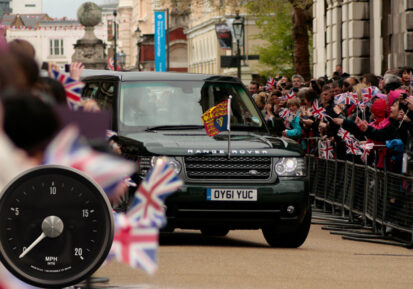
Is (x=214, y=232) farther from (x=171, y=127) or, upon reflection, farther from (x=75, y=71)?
(x=75, y=71)

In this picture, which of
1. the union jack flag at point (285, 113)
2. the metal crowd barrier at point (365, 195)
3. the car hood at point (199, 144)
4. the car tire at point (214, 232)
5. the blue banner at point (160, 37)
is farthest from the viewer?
the blue banner at point (160, 37)

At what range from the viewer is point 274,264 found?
9891 mm

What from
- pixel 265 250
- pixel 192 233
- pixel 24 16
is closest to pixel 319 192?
pixel 192 233

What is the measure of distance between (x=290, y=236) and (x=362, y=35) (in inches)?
967

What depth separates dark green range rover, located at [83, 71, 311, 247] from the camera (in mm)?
10633

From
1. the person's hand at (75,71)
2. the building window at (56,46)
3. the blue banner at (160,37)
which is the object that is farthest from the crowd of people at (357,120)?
the building window at (56,46)

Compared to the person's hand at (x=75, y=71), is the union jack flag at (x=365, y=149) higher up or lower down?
lower down

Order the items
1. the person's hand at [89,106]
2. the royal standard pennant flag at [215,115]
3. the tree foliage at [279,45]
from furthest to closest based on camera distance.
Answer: the tree foliage at [279,45] → the royal standard pennant flag at [215,115] → the person's hand at [89,106]

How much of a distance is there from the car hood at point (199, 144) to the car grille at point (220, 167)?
0.28 ft

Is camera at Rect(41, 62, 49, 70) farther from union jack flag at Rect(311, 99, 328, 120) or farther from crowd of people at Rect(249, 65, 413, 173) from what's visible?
union jack flag at Rect(311, 99, 328, 120)

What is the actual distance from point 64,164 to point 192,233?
10.5 meters

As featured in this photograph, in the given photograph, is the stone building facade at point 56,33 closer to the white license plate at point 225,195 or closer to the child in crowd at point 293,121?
the child in crowd at point 293,121

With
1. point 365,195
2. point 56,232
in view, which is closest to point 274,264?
point 365,195

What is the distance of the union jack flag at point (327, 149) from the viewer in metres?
17.9
